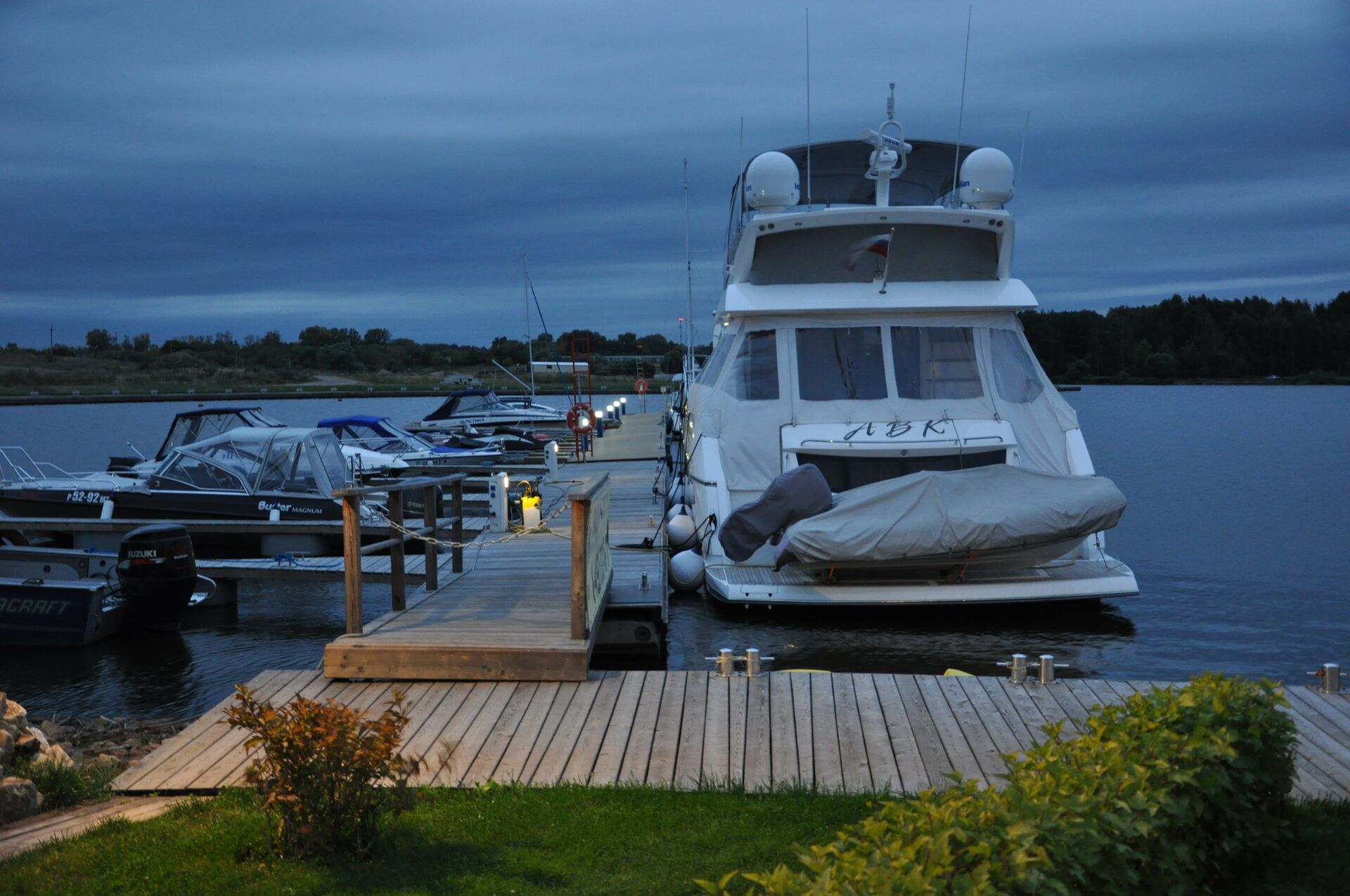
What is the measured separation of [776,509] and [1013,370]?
15.4ft

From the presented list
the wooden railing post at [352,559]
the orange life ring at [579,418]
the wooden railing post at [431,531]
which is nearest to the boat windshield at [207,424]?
the orange life ring at [579,418]

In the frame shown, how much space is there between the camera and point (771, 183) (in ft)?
56.2

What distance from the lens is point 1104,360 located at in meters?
117

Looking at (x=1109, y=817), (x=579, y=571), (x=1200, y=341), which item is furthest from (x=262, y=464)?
(x=1200, y=341)

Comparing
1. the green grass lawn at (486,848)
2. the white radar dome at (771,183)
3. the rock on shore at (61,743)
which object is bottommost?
the rock on shore at (61,743)

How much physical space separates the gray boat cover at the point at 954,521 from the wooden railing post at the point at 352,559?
5.69m

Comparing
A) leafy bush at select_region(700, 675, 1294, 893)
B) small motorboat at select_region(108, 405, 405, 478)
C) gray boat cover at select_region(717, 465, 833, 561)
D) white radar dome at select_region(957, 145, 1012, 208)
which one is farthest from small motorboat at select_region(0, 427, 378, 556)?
leafy bush at select_region(700, 675, 1294, 893)

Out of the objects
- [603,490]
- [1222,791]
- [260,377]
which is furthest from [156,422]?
[1222,791]

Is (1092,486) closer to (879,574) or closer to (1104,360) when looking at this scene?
(879,574)

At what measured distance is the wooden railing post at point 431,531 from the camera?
10.1m

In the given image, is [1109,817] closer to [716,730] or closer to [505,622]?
[716,730]

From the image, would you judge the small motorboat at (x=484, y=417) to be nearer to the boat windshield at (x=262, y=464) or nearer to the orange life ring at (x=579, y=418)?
the orange life ring at (x=579, y=418)

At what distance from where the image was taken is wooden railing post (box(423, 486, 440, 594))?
33.2 feet

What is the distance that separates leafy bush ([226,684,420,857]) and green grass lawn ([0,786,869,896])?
12cm
